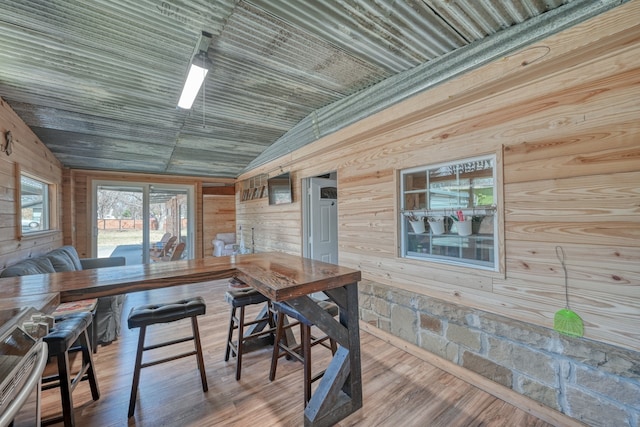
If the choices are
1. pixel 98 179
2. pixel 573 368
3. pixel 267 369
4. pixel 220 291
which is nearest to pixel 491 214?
pixel 573 368

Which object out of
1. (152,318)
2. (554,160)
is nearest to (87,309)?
(152,318)

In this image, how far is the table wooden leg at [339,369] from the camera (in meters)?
1.66

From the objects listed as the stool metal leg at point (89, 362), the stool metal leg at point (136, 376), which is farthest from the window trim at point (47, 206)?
the stool metal leg at point (136, 376)

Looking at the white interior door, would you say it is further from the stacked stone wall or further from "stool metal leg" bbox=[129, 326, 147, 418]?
"stool metal leg" bbox=[129, 326, 147, 418]

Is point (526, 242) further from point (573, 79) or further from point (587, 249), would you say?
point (573, 79)

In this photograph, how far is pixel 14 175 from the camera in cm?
306

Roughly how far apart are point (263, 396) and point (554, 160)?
2620 millimetres

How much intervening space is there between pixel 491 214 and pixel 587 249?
59 centimetres

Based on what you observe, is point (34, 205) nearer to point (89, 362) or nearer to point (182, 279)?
point (89, 362)

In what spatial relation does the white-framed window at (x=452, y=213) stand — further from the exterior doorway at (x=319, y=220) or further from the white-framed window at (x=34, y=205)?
the white-framed window at (x=34, y=205)

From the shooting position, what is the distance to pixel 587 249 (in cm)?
165

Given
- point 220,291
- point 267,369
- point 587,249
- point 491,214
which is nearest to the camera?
point 587,249

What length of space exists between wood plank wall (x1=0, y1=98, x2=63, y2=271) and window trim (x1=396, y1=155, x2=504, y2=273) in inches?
160

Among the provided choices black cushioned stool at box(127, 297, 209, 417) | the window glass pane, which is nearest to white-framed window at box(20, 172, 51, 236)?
the window glass pane
